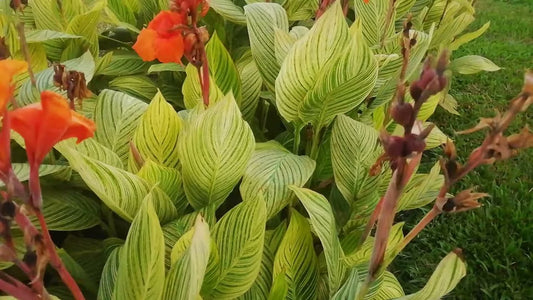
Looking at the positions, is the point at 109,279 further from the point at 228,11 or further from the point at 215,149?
the point at 228,11

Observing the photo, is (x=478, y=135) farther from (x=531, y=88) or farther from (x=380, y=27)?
(x=531, y=88)

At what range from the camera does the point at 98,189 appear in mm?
877

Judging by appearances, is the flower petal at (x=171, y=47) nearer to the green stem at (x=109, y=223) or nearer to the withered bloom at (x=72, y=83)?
the withered bloom at (x=72, y=83)

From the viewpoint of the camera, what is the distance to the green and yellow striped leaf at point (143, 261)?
749 mm

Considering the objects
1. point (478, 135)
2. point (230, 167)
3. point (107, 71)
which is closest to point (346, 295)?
point (230, 167)

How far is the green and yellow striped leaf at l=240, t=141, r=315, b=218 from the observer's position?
103 cm

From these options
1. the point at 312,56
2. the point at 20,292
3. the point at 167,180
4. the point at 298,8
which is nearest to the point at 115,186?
the point at 167,180

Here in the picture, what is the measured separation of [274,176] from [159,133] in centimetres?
22

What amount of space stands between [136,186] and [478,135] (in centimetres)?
214

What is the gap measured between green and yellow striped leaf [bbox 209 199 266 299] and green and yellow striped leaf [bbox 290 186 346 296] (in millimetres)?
79

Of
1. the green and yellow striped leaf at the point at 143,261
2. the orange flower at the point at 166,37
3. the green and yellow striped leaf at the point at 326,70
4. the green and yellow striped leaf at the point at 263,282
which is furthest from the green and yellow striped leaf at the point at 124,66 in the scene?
the green and yellow striped leaf at the point at 143,261

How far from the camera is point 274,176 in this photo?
1.05m

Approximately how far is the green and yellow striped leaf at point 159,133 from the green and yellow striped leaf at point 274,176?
0.15 m

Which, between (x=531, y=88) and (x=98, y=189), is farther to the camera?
(x=98, y=189)
